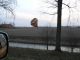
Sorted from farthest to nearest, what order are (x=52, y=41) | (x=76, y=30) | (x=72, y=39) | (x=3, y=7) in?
(x=52, y=41), (x=76, y=30), (x=72, y=39), (x=3, y=7)

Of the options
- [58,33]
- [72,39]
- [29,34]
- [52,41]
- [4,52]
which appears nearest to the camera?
[4,52]

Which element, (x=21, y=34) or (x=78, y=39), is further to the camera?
(x=21, y=34)

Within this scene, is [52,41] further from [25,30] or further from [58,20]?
[25,30]

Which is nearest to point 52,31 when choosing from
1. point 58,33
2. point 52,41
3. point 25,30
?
point 52,41

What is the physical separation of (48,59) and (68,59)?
131 cm

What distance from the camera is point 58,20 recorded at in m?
22.4

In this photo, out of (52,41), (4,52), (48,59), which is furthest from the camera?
(52,41)

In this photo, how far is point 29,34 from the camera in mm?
43969

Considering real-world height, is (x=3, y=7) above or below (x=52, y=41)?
above

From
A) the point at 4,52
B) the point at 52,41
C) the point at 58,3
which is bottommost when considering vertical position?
the point at 52,41

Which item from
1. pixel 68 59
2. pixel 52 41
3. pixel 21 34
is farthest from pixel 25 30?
pixel 68 59

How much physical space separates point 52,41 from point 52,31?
1.56 meters

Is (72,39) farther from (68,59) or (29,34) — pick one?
(29,34)

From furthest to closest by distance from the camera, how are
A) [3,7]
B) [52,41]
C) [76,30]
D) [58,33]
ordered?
[52,41] → [76,30] → [58,33] → [3,7]
